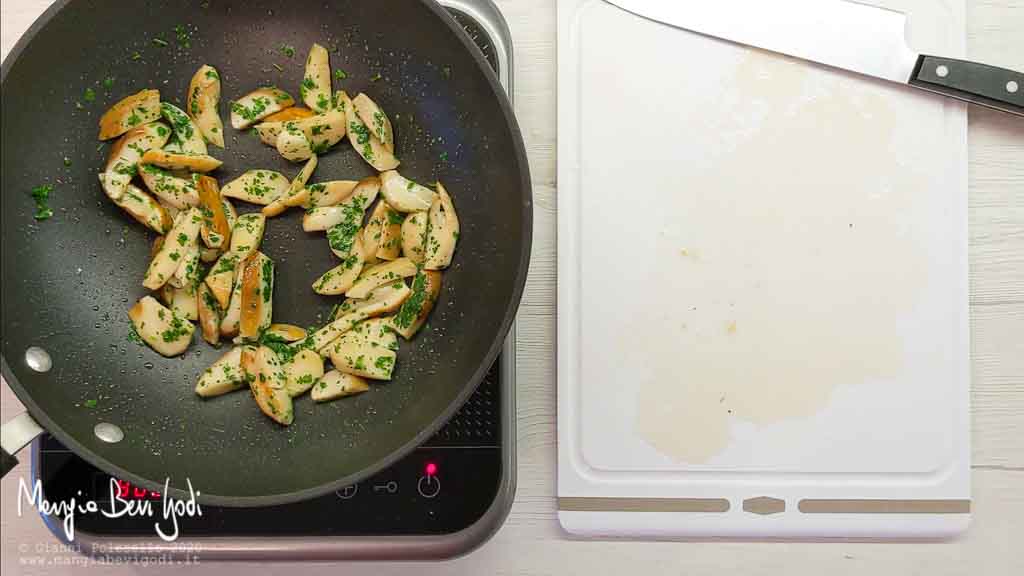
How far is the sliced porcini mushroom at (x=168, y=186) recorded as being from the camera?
2.73 feet

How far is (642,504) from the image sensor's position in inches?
34.1

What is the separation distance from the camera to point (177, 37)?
2.80 ft

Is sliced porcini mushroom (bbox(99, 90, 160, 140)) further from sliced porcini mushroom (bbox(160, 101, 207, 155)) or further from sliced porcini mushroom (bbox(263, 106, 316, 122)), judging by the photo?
sliced porcini mushroom (bbox(263, 106, 316, 122))

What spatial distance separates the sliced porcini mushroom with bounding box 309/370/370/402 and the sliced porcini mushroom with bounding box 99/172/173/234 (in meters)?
0.22

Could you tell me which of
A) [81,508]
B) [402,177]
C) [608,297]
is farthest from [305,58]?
[81,508]

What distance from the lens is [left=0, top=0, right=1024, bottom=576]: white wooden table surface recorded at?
868mm

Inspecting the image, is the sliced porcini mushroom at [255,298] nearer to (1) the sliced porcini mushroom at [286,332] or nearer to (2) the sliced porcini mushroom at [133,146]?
(1) the sliced porcini mushroom at [286,332]

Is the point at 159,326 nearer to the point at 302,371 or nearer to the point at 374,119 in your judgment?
the point at 302,371

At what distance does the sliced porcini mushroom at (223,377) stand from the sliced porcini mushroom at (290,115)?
0.24 m

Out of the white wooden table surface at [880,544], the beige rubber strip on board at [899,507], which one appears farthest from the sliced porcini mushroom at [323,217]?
the beige rubber strip on board at [899,507]

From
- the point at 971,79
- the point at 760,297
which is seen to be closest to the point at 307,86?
the point at 760,297

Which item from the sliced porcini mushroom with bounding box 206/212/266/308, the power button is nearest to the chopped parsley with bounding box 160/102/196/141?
the sliced porcini mushroom with bounding box 206/212/266/308

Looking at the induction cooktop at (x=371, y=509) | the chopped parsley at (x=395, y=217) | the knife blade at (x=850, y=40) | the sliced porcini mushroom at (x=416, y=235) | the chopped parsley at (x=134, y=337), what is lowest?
the induction cooktop at (x=371, y=509)

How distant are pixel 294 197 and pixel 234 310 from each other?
128 mm
